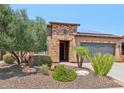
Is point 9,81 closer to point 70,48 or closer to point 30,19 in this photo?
point 30,19

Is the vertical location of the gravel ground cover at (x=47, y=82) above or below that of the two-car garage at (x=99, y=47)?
below

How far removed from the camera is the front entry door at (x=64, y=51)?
2699cm

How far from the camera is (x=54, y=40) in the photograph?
25.6 m

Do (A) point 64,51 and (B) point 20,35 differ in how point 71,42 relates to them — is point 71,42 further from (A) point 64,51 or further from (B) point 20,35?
(B) point 20,35

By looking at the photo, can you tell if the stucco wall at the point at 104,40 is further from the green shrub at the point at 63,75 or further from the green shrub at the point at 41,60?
the green shrub at the point at 63,75

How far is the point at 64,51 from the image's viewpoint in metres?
27.5

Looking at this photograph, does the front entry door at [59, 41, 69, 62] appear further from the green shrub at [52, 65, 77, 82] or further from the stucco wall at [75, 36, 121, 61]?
the green shrub at [52, 65, 77, 82]

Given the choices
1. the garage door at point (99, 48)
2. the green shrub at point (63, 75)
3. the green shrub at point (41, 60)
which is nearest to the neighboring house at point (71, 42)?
the garage door at point (99, 48)

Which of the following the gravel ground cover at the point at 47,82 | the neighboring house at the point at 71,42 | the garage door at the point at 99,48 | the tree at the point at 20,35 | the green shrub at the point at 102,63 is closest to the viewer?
the gravel ground cover at the point at 47,82

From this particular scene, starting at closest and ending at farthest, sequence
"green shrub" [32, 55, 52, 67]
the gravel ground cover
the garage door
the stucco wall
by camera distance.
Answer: the gravel ground cover, "green shrub" [32, 55, 52, 67], the stucco wall, the garage door

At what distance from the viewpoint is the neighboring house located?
83.9 ft

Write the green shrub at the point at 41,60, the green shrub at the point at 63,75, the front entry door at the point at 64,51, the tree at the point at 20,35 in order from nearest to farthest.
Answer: the green shrub at the point at 63,75
the tree at the point at 20,35
the green shrub at the point at 41,60
the front entry door at the point at 64,51

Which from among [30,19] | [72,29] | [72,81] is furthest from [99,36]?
[72,81]

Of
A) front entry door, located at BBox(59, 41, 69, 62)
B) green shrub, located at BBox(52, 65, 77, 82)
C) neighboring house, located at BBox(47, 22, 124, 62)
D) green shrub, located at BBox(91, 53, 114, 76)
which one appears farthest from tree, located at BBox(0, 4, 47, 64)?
front entry door, located at BBox(59, 41, 69, 62)
